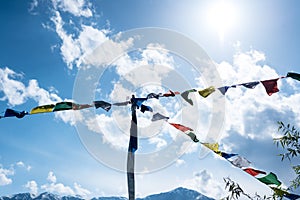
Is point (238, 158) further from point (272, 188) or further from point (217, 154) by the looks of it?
point (272, 188)

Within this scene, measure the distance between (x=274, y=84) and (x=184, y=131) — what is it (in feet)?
11.2

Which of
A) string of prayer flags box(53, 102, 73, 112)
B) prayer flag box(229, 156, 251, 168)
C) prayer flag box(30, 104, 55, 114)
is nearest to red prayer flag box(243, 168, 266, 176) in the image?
prayer flag box(229, 156, 251, 168)

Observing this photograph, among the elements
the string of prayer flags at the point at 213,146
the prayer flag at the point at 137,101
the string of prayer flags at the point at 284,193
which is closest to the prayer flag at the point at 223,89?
the string of prayer flags at the point at 213,146

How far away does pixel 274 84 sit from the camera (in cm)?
1050

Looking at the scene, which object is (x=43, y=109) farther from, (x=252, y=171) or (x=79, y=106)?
(x=252, y=171)

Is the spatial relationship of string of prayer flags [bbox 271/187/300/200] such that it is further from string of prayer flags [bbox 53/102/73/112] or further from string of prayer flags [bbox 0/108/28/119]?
string of prayer flags [bbox 0/108/28/119]

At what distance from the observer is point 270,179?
714 centimetres

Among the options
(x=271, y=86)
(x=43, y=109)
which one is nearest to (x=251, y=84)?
(x=271, y=86)

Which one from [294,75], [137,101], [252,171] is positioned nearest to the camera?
[252,171]

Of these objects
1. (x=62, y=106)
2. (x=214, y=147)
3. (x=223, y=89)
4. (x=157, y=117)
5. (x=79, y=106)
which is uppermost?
(x=223, y=89)

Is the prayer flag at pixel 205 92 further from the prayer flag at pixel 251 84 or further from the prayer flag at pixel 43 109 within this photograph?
the prayer flag at pixel 43 109

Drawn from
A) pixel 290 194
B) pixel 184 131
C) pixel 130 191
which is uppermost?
pixel 184 131

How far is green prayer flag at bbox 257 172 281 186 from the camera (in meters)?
7.01

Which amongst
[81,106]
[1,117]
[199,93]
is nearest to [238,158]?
[199,93]
